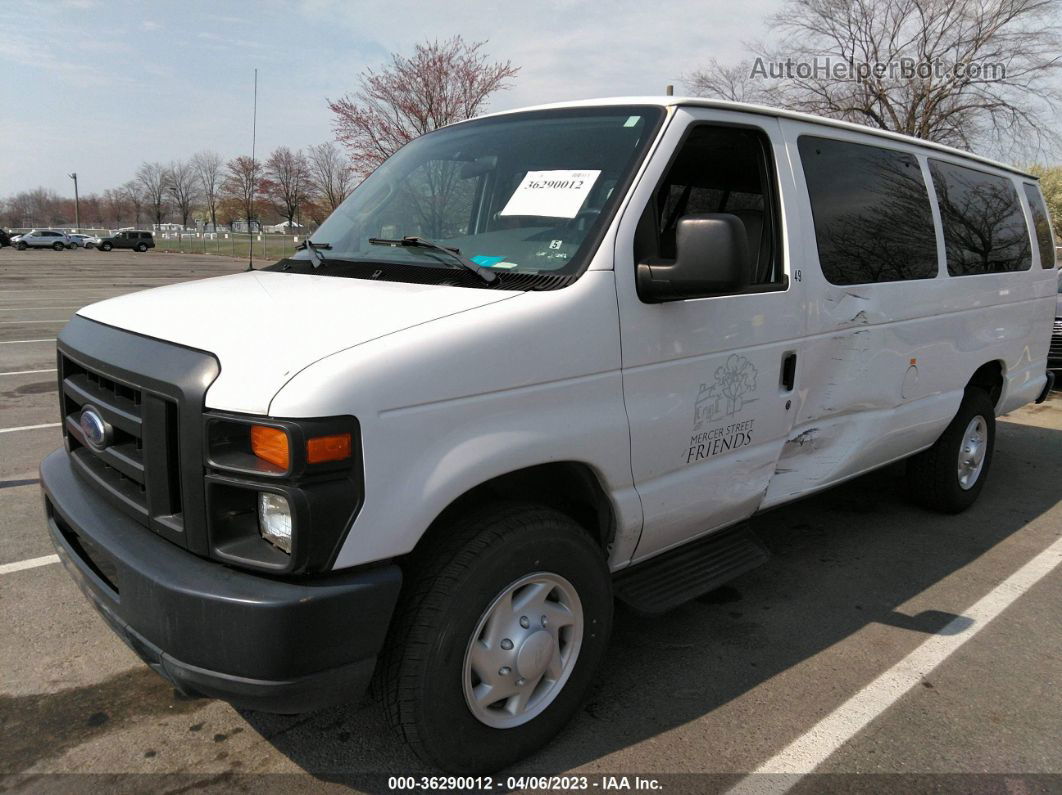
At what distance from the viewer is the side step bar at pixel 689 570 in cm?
300

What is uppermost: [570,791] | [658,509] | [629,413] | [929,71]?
[929,71]

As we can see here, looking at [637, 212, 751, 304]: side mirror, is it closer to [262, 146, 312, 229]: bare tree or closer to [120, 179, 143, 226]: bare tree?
[262, 146, 312, 229]: bare tree

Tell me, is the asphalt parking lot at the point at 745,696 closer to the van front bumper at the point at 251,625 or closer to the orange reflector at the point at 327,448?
the van front bumper at the point at 251,625

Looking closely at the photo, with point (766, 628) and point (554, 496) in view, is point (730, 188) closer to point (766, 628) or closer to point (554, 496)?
point (554, 496)

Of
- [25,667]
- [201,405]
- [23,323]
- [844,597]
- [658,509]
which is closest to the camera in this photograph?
[201,405]

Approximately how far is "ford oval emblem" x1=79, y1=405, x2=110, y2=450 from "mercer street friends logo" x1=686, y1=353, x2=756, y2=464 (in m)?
1.98

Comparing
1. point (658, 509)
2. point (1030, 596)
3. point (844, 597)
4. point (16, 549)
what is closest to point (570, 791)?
point (658, 509)

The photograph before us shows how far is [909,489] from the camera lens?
5160mm

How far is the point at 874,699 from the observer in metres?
3.09

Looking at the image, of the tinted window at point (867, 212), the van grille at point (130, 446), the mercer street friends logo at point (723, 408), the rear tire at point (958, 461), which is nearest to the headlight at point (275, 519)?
the van grille at point (130, 446)

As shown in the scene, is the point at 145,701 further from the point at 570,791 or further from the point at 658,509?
the point at 658,509

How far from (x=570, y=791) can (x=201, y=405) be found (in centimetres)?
165

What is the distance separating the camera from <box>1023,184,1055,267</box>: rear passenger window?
18.5 ft

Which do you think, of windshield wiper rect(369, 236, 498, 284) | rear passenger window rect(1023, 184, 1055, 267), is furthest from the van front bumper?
rear passenger window rect(1023, 184, 1055, 267)
